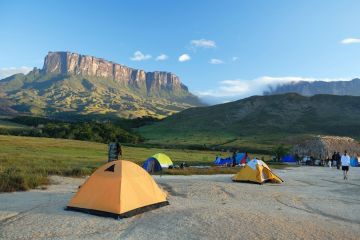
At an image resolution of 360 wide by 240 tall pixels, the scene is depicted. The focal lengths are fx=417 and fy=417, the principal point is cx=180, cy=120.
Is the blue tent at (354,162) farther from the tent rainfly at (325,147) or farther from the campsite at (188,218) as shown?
the campsite at (188,218)

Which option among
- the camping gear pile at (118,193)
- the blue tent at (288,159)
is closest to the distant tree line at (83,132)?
the blue tent at (288,159)

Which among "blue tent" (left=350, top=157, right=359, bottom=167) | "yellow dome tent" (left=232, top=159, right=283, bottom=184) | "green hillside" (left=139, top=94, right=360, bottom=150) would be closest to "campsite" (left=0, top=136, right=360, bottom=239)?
"yellow dome tent" (left=232, top=159, right=283, bottom=184)

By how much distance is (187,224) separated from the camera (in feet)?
41.7

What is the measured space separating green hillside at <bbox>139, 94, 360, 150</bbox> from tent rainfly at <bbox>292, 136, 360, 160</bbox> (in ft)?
234

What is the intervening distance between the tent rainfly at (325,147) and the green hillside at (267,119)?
71.4 metres

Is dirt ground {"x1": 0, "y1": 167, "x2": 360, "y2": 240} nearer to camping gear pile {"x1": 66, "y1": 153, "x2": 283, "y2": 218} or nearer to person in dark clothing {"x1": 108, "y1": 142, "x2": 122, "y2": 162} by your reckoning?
camping gear pile {"x1": 66, "y1": 153, "x2": 283, "y2": 218}

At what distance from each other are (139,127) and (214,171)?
136m

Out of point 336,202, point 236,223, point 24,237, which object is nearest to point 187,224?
point 236,223

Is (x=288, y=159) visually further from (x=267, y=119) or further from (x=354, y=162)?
(x=267, y=119)

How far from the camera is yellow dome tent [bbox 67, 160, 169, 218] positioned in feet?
47.2

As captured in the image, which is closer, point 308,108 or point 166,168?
point 166,168

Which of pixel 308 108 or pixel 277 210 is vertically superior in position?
pixel 308 108

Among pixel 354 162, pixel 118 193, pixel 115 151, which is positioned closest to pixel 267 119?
pixel 354 162

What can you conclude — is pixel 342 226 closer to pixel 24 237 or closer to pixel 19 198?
pixel 24 237
